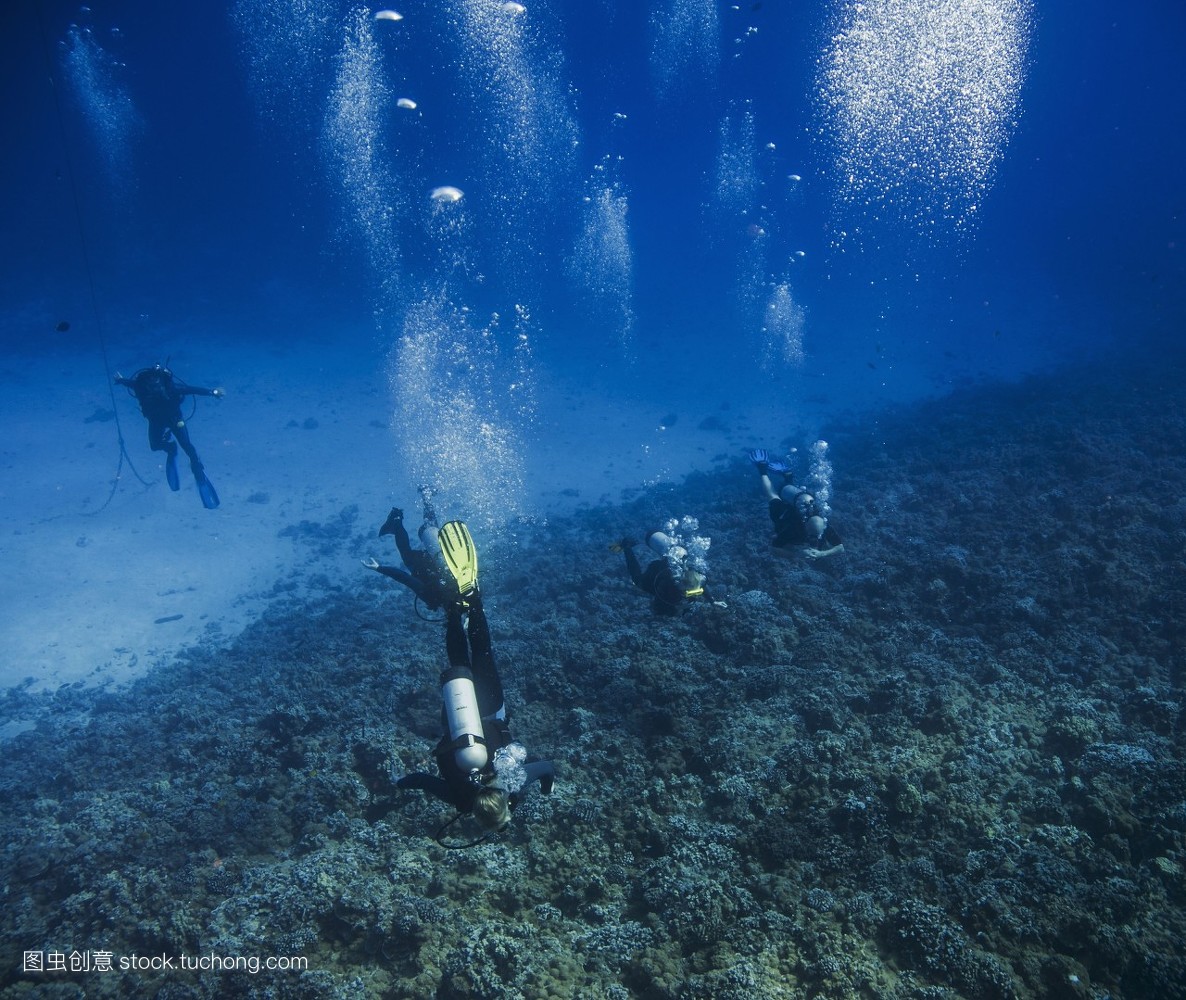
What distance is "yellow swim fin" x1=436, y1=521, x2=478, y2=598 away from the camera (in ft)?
18.8

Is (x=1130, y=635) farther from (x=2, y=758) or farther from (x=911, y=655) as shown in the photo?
(x=2, y=758)

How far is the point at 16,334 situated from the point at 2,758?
38.8 m

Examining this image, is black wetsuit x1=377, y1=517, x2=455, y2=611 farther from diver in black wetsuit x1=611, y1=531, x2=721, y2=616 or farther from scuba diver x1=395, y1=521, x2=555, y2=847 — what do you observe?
diver in black wetsuit x1=611, y1=531, x2=721, y2=616

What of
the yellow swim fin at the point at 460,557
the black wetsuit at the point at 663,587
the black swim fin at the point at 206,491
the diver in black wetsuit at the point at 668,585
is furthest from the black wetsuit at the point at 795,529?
the black swim fin at the point at 206,491

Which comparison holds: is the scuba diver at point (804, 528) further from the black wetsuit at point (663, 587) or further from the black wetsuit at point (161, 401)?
the black wetsuit at point (161, 401)

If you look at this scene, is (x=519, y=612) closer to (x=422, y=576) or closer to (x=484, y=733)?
(x=422, y=576)

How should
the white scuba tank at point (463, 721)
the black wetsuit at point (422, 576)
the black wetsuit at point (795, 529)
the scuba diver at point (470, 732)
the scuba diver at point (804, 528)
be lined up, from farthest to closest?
the black wetsuit at point (795, 529)
the scuba diver at point (804, 528)
the black wetsuit at point (422, 576)
the white scuba tank at point (463, 721)
the scuba diver at point (470, 732)

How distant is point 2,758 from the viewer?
10336 millimetres

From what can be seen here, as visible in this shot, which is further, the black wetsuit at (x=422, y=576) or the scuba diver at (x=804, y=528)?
the scuba diver at (x=804, y=528)

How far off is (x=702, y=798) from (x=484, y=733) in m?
3.12

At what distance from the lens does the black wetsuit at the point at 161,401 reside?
13.6 m

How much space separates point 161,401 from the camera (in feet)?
45.1

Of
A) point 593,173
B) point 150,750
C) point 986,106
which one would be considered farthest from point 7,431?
point 986,106

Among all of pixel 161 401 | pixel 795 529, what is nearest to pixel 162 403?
pixel 161 401
